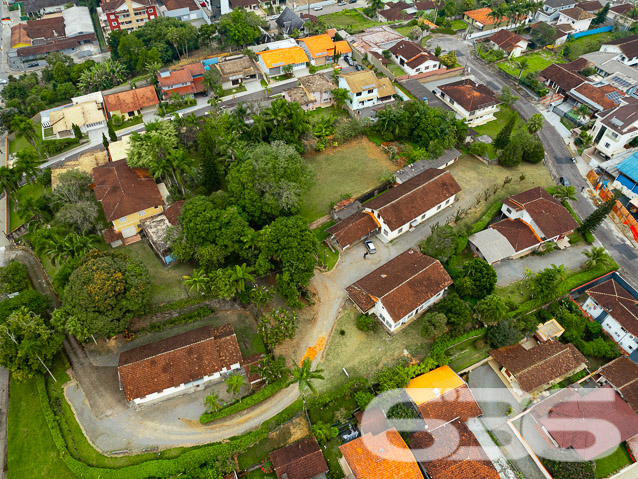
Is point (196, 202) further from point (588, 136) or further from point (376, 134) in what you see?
point (588, 136)

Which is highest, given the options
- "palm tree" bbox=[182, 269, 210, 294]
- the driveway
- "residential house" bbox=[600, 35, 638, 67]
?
"residential house" bbox=[600, 35, 638, 67]

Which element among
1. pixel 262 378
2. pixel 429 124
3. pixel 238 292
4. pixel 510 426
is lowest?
pixel 510 426

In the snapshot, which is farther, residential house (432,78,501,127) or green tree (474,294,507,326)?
residential house (432,78,501,127)

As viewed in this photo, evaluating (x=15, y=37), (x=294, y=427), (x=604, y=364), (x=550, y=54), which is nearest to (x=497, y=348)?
(x=604, y=364)

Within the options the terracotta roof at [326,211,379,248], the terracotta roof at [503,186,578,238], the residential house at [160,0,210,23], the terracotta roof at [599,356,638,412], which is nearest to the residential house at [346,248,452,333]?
the terracotta roof at [326,211,379,248]

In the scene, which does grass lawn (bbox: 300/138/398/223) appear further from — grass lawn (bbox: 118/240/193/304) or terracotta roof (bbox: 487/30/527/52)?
terracotta roof (bbox: 487/30/527/52)

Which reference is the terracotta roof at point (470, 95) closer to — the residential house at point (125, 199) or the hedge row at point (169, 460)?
the residential house at point (125, 199)
